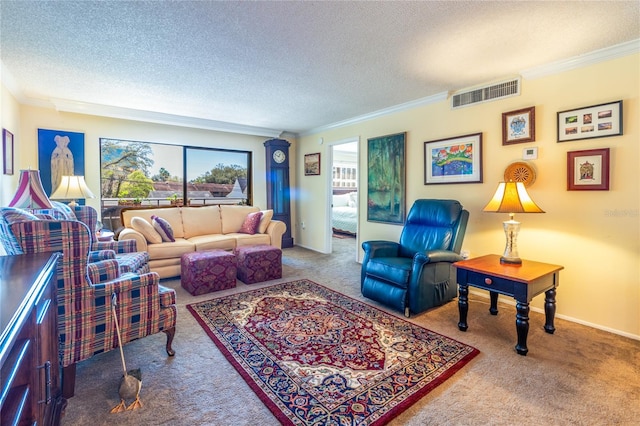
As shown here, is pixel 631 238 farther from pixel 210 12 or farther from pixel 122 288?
pixel 122 288

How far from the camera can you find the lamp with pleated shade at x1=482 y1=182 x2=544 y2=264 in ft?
7.92

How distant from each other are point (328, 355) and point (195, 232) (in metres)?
3.24

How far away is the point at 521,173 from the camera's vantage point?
9.75 feet

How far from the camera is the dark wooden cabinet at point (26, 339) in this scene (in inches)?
28.5

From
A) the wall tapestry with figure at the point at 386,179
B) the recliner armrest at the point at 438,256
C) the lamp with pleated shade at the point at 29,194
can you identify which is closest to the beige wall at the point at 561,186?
the wall tapestry with figure at the point at 386,179

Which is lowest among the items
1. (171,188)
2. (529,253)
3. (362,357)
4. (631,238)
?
(362,357)

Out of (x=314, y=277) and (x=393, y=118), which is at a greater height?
(x=393, y=118)

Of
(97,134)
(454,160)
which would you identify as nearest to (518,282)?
(454,160)

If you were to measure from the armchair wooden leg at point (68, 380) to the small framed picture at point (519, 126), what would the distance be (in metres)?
3.98

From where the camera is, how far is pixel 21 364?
2.81 feet

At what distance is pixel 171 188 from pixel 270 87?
9.21 ft

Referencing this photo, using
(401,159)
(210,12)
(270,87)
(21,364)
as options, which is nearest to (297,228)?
(401,159)

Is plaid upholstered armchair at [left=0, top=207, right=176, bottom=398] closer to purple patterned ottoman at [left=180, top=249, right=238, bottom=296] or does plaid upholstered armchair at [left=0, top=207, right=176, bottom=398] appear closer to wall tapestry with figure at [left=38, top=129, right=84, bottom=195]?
purple patterned ottoman at [left=180, top=249, right=238, bottom=296]

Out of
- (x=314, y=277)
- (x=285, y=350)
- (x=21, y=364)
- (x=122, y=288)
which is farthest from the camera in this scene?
(x=314, y=277)
